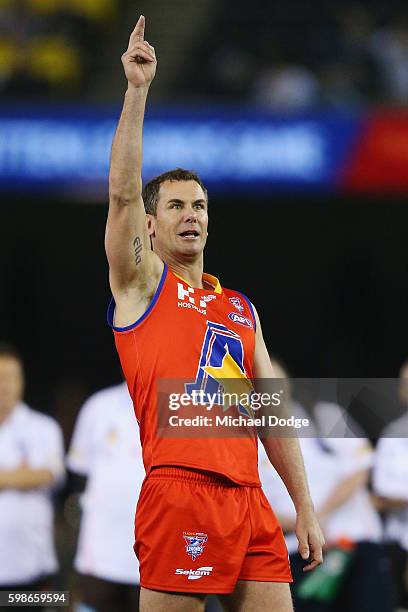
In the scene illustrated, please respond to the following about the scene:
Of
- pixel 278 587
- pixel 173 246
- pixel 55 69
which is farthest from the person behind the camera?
pixel 55 69

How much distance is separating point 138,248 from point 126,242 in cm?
6

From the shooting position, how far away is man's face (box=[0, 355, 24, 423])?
6988 millimetres

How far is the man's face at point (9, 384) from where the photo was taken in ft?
22.9

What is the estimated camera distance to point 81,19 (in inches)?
587

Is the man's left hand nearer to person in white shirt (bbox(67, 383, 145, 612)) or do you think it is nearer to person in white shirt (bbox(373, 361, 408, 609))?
person in white shirt (bbox(373, 361, 408, 609))

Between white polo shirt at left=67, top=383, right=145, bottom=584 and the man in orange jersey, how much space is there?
2.60 m

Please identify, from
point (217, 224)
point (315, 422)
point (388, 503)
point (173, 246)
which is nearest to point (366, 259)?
point (217, 224)

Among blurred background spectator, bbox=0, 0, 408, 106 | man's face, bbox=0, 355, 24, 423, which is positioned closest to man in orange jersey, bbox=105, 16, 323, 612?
man's face, bbox=0, 355, 24, 423

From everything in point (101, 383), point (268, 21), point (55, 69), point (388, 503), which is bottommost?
point (101, 383)

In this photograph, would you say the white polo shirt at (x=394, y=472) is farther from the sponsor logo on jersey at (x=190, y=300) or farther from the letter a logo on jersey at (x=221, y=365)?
the sponsor logo on jersey at (x=190, y=300)

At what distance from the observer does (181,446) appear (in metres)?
3.79

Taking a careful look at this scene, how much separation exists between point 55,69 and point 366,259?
4.55 metres

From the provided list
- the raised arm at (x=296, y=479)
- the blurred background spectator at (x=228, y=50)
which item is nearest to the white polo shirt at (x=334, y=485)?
the raised arm at (x=296, y=479)

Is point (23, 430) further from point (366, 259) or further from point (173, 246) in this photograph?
point (366, 259)
